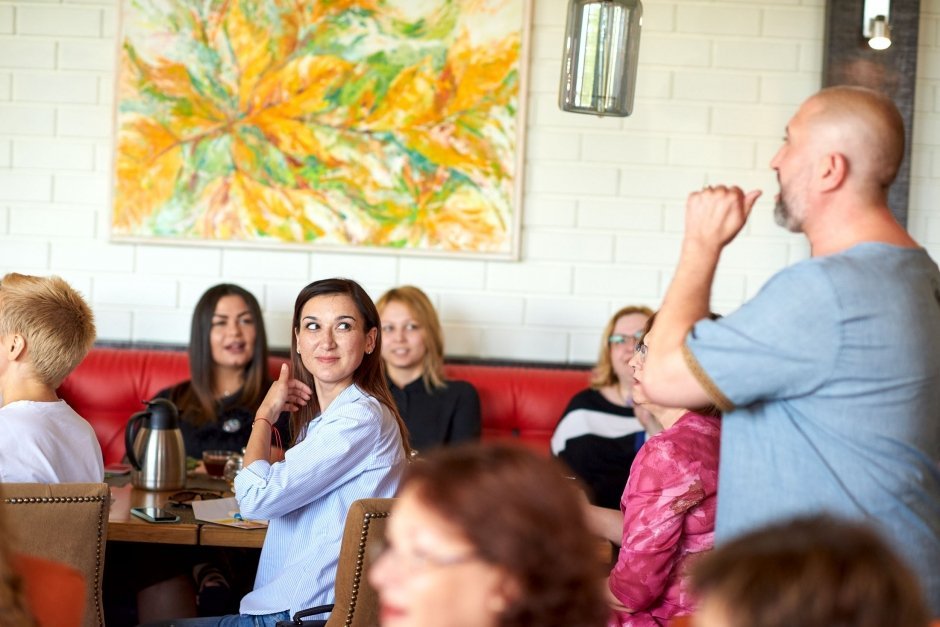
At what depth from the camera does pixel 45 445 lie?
2.42 meters

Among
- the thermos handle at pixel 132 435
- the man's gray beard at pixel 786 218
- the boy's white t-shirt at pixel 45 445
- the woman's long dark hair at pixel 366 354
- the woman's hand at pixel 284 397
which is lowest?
the thermos handle at pixel 132 435

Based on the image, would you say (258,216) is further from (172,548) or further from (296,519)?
(296,519)

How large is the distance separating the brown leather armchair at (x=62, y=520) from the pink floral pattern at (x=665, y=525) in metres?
0.96

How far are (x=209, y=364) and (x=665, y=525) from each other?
2.38 metres

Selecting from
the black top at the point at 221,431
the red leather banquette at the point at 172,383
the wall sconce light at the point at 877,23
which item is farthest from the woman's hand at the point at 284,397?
the wall sconce light at the point at 877,23

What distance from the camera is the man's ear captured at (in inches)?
66.1

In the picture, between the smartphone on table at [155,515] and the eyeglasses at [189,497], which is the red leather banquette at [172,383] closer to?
the eyeglasses at [189,497]

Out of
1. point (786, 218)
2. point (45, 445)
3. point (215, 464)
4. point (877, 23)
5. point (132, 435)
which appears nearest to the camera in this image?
point (786, 218)

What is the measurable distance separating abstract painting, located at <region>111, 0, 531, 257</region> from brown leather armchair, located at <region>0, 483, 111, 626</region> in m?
2.42

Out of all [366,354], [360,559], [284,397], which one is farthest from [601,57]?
[360,559]

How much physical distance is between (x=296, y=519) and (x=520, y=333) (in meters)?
2.15

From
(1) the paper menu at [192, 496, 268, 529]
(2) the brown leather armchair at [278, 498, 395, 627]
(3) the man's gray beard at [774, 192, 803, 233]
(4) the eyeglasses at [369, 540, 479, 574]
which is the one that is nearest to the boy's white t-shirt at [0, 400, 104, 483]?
(1) the paper menu at [192, 496, 268, 529]

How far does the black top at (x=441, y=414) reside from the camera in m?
4.10

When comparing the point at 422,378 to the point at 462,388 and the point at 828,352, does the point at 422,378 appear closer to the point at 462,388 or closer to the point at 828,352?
the point at 462,388
